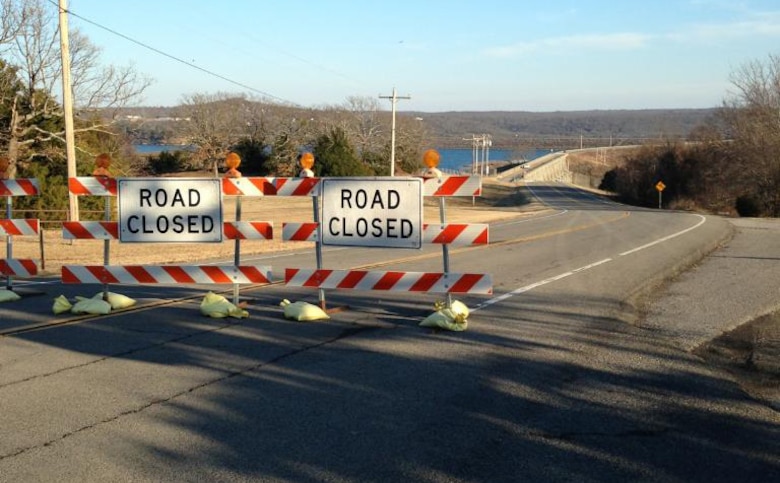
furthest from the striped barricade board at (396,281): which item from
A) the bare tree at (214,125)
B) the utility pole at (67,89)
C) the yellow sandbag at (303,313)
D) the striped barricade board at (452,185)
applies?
the bare tree at (214,125)

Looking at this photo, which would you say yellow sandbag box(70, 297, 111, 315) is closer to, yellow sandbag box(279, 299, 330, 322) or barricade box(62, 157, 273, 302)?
barricade box(62, 157, 273, 302)

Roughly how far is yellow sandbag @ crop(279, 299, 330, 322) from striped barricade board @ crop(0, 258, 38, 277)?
11.7 feet

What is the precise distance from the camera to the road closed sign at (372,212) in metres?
9.28

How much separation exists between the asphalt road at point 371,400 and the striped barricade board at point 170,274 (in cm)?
46

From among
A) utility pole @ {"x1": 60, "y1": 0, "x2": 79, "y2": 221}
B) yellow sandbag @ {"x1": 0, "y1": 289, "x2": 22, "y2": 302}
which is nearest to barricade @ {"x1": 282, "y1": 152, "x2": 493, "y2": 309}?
yellow sandbag @ {"x1": 0, "y1": 289, "x2": 22, "y2": 302}

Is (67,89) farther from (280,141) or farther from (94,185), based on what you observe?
(280,141)

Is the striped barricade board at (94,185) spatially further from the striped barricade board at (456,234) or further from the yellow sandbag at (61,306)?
the striped barricade board at (456,234)

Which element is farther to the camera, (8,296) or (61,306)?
(8,296)

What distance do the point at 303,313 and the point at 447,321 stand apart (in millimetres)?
1739

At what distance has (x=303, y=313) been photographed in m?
9.58

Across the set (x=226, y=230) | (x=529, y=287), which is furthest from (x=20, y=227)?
(x=529, y=287)

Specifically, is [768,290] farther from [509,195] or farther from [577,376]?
[509,195]

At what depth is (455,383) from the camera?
693 centimetres

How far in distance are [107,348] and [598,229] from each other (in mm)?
24388
